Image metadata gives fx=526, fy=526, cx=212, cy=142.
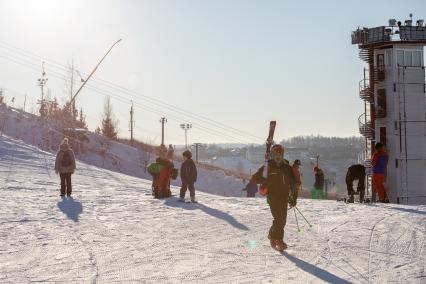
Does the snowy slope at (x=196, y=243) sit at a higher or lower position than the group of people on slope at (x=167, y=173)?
lower

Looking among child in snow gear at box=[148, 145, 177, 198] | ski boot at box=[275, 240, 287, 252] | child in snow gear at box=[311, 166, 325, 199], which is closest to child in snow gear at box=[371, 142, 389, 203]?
child in snow gear at box=[148, 145, 177, 198]

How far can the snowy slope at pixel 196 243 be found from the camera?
717cm

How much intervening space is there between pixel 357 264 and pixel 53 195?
11877 mm

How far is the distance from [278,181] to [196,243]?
6.06 ft

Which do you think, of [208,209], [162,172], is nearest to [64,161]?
[162,172]

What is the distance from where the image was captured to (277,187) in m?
8.98

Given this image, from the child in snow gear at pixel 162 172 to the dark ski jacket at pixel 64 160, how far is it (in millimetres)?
2489

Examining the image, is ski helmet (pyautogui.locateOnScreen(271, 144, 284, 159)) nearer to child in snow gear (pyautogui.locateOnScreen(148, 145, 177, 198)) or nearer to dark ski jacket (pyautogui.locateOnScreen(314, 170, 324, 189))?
child in snow gear (pyautogui.locateOnScreen(148, 145, 177, 198))

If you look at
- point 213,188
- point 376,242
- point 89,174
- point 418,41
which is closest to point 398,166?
point 418,41

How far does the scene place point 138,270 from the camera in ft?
24.1

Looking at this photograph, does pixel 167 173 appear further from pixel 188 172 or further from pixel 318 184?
pixel 318 184

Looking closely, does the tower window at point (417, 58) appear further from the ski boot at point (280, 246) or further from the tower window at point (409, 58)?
the ski boot at point (280, 246)

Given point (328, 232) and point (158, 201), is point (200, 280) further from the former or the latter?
point (158, 201)

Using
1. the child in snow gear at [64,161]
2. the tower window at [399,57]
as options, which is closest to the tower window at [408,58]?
the tower window at [399,57]
